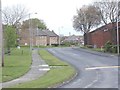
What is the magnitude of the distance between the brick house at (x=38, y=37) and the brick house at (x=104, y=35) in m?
40.9

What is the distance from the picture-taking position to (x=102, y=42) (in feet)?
274

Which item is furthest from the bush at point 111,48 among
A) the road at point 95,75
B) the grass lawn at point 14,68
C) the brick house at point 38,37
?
the brick house at point 38,37

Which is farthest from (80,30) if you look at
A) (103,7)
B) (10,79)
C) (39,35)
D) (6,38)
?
(10,79)

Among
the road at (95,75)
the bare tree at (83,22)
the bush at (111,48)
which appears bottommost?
the road at (95,75)

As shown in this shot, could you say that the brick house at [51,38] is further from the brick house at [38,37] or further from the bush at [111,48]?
the bush at [111,48]

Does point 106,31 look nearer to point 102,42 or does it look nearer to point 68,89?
point 102,42

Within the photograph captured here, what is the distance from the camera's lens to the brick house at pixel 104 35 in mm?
68250

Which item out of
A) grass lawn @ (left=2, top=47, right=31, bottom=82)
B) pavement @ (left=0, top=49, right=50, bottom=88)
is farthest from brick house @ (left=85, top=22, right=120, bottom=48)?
pavement @ (left=0, top=49, right=50, bottom=88)

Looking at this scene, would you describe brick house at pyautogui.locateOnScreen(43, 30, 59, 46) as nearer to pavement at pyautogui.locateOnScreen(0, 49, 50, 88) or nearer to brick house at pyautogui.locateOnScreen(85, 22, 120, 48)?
brick house at pyautogui.locateOnScreen(85, 22, 120, 48)

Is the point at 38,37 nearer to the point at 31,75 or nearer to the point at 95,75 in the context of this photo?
the point at 31,75

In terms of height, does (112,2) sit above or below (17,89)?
above

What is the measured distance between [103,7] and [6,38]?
25.0m

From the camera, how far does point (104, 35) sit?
8112cm

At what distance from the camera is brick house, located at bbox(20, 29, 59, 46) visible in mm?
137375
